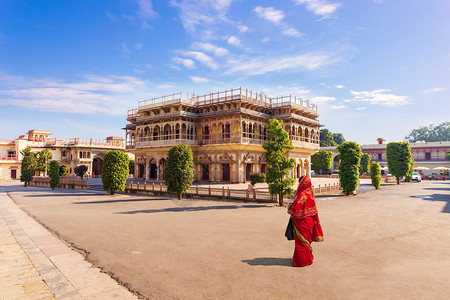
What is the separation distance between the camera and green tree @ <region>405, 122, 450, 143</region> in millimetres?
94000

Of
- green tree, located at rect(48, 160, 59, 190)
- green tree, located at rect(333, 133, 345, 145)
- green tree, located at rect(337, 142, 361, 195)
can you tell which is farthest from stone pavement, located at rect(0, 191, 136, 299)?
green tree, located at rect(333, 133, 345, 145)

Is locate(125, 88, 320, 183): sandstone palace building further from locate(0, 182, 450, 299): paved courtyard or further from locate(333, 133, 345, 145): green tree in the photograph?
locate(333, 133, 345, 145): green tree

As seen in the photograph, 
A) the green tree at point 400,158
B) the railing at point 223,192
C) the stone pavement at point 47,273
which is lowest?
the stone pavement at point 47,273

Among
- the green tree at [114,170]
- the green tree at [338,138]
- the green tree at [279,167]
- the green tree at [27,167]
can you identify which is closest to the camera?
the green tree at [279,167]

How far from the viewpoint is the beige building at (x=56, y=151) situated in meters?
56.5

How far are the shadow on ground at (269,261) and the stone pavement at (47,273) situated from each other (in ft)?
10.1

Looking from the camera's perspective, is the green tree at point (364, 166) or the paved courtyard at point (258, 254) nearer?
the paved courtyard at point (258, 254)

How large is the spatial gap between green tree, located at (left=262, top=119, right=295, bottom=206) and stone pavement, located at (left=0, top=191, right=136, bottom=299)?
1281cm

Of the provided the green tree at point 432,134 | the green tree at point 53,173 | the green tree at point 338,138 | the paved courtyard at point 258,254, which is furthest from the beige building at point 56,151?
the green tree at point 432,134

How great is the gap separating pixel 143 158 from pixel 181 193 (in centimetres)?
2258

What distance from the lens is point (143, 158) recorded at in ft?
140

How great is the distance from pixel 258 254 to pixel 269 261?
65cm

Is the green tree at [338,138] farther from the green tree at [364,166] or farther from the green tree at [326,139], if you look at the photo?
the green tree at [364,166]

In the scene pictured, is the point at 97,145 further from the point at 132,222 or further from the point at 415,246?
the point at 415,246
